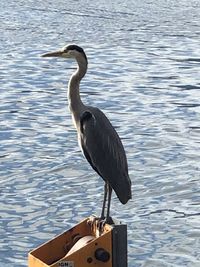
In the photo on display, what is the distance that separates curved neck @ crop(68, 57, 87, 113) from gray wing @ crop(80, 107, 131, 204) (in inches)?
12.2

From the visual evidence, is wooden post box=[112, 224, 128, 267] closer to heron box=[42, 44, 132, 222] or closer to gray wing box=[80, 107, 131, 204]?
heron box=[42, 44, 132, 222]

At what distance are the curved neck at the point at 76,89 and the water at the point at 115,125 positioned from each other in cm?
216

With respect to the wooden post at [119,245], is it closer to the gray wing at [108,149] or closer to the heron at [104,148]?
the heron at [104,148]

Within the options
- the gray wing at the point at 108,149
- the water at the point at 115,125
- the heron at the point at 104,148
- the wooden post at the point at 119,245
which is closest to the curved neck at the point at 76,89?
the heron at the point at 104,148

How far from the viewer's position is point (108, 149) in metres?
10.9

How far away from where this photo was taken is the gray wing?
10828 mm

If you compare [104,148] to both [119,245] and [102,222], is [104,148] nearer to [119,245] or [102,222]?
[102,222]

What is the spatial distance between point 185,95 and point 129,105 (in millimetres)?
1930

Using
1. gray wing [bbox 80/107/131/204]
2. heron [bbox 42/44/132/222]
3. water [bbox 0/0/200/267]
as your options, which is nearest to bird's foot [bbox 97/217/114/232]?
heron [bbox 42/44/132/222]

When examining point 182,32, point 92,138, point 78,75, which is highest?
point 182,32

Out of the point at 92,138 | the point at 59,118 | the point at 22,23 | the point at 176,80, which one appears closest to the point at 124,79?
the point at 176,80

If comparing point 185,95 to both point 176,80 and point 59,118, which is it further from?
point 59,118

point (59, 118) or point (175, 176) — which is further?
point (59, 118)

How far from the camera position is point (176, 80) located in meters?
26.2
